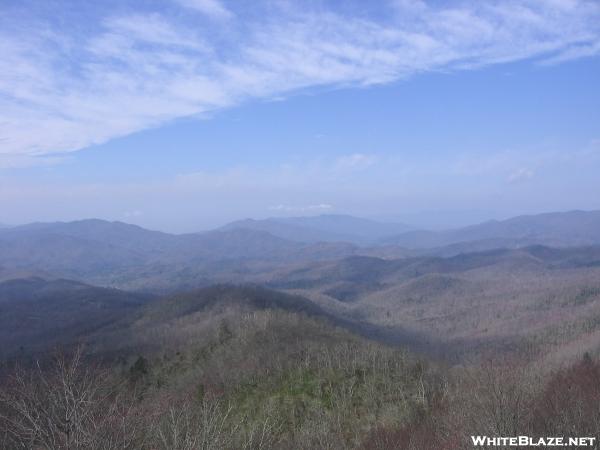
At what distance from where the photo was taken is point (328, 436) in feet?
137

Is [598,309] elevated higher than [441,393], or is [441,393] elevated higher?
[441,393]

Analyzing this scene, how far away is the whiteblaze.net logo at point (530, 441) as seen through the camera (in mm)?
19375

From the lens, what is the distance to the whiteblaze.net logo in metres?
19.4

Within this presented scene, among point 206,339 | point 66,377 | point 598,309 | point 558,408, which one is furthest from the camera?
point 598,309

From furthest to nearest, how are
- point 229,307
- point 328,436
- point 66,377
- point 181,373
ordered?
point 229,307, point 181,373, point 328,436, point 66,377

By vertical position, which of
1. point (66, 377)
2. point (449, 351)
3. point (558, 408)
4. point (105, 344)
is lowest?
point (449, 351)

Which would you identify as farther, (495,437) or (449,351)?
(449,351)

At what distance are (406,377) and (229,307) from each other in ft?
325

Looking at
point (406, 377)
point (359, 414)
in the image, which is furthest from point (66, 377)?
point (406, 377)

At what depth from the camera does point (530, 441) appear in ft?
63.8

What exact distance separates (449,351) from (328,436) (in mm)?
126130

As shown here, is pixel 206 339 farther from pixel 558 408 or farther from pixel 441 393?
pixel 558 408

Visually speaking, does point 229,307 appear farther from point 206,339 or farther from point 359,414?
point 359,414

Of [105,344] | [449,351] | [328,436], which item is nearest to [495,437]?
[328,436]
